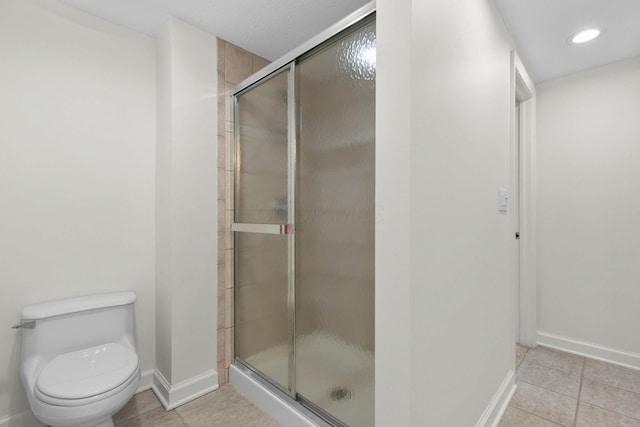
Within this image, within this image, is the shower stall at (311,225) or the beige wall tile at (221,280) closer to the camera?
the shower stall at (311,225)

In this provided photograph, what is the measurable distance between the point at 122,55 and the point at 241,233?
135 centimetres

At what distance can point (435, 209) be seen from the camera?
110 cm

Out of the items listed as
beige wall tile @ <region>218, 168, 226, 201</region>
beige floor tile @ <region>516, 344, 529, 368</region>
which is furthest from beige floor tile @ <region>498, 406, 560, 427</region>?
beige wall tile @ <region>218, 168, 226, 201</region>

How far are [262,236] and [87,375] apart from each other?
42.4 inches

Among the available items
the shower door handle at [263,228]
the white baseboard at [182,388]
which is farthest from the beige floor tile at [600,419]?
the white baseboard at [182,388]

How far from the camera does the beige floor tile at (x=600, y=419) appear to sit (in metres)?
1.64

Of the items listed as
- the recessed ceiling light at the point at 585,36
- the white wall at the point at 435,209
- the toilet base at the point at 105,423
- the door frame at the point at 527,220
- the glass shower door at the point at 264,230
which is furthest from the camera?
the door frame at the point at 527,220

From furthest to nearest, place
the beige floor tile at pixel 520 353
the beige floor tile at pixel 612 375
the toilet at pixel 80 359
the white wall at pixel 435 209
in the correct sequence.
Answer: the beige floor tile at pixel 520 353 < the beige floor tile at pixel 612 375 < the toilet at pixel 80 359 < the white wall at pixel 435 209

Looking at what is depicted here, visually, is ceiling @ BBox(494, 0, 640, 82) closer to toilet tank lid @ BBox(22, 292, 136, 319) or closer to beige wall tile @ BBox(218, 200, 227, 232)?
→ beige wall tile @ BBox(218, 200, 227, 232)

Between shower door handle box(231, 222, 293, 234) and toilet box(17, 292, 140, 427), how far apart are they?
0.75 m

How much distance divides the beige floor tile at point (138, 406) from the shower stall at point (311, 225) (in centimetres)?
52

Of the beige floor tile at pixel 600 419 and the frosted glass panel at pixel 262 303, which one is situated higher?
the frosted glass panel at pixel 262 303

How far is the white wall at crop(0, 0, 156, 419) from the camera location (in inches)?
60.4

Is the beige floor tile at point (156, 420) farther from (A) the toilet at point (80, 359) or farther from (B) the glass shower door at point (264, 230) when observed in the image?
(B) the glass shower door at point (264, 230)
